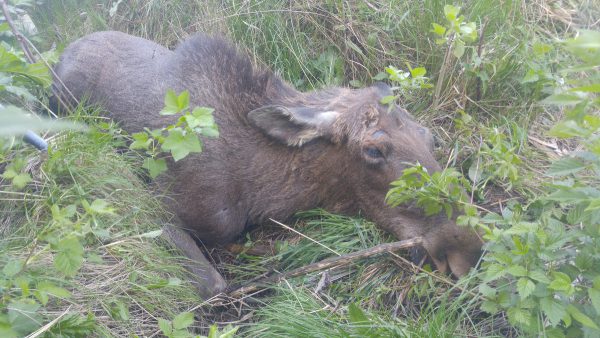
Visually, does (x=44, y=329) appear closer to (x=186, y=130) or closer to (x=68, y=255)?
(x=68, y=255)

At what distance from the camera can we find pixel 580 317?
2734 mm

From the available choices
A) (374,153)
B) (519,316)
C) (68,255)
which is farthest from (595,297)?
(68,255)

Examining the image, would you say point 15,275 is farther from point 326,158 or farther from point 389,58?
point 389,58

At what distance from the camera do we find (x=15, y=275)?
303 centimetres

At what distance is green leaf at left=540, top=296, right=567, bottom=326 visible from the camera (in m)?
2.75

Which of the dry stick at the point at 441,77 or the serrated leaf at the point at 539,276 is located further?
the dry stick at the point at 441,77

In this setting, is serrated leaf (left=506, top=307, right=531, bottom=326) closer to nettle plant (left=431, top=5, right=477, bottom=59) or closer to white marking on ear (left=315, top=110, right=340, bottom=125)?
white marking on ear (left=315, top=110, right=340, bottom=125)

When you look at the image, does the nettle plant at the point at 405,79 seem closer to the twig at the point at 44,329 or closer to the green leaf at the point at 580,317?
the green leaf at the point at 580,317

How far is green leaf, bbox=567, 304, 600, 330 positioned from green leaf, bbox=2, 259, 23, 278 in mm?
2262

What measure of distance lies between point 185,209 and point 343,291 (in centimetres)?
115

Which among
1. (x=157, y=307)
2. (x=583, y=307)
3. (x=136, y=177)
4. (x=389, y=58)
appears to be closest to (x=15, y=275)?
(x=157, y=307)

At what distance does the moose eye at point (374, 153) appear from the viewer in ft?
14.1

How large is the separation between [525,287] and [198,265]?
Result: 83.7 inches

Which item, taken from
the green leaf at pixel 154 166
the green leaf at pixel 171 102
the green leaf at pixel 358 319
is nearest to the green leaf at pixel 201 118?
the green leaf at pixel 171 102
